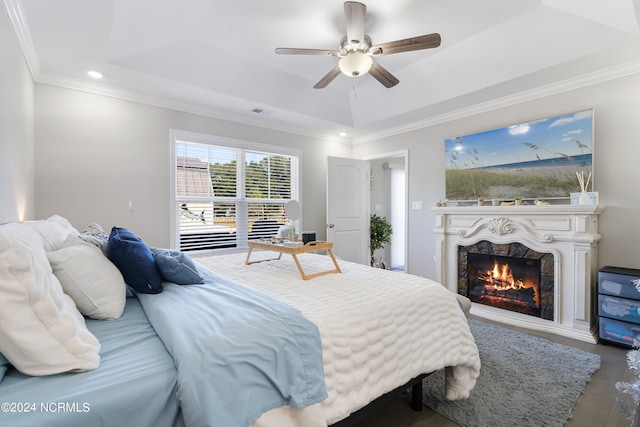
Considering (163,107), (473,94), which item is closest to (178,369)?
(163,107)

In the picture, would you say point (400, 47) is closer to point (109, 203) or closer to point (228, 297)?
point (228, 297)

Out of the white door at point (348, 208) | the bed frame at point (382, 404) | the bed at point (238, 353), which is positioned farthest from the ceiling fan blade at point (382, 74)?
the bed frame at point (382, 404)

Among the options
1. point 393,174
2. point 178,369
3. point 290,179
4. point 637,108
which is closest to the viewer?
point 178,369

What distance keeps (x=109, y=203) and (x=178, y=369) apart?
3.02 meters

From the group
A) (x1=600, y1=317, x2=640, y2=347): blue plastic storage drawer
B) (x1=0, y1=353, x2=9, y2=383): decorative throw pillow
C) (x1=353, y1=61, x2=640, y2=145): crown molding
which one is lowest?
(x1=600, y1=317, x2=640, y2=347): blue plastic storage drawer

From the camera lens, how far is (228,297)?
1372 millimetres

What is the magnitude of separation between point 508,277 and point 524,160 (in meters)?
1.33

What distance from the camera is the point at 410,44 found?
2.18 m

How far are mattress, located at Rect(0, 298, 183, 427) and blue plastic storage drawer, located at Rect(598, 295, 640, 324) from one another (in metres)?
3.45

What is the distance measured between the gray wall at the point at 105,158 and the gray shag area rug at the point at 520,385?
3.38 meters

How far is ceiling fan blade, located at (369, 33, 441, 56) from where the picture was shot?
2.09 meters

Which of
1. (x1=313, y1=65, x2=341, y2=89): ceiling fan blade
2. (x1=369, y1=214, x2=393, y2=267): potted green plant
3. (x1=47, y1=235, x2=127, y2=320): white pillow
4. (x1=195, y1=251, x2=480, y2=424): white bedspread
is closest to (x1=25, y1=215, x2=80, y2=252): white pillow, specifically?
(x1=47, y1=235, x2=127, y2=320): white pillow

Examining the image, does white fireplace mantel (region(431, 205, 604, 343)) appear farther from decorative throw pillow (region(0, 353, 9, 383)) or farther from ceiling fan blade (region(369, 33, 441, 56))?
decorative throw pillow (region(0, 353, 9, 383))

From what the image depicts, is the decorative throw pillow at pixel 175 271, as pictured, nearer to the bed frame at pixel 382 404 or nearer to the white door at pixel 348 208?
the bed frame at pixel 382 404
